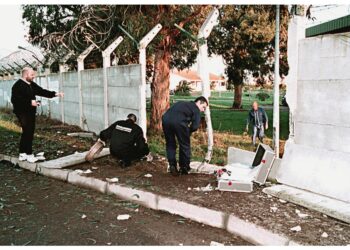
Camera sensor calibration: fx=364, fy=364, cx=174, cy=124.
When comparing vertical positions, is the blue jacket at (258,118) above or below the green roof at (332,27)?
below

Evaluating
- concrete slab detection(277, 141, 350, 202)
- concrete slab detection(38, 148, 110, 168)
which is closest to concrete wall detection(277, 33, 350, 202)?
concrete slab detection(277, 141, 350, 202)

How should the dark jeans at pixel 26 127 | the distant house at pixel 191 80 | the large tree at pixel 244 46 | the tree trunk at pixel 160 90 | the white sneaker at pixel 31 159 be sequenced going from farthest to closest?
1. the distant house at pixel 191 80
2. the large tree at pixel 244 46
3. the tree trunk at pixel 160 90
4. the white sneaker at pixel 31 159
5. the dark jeans at pixel 26 127

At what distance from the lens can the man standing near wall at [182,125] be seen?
5.81 metres

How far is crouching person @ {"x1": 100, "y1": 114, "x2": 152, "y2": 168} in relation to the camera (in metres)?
6.46

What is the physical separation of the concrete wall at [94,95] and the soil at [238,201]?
2.07 m

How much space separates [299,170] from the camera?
16.4 feet

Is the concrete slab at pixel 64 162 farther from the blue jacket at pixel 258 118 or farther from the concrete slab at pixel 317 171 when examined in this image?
the blue jacket at pixel 258 118

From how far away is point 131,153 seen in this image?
21.9ft

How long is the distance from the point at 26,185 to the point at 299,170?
14.1 ft

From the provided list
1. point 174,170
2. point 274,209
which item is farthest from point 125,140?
point 274,209

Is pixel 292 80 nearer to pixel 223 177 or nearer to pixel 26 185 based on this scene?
pixel 223 177

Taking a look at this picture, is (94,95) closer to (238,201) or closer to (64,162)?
(64,162)

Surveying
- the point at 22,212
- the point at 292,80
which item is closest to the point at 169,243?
the point at 22,212

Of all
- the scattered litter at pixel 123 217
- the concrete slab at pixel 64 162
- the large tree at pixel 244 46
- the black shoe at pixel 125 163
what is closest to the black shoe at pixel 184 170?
the black shoe at pixel 125 163
